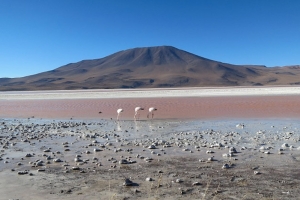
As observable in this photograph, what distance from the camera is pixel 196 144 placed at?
10.5m

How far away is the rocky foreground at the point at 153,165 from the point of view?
5.99 metres

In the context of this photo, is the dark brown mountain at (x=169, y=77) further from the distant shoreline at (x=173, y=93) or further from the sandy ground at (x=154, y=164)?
the sandy ground at (x=154, y=164)

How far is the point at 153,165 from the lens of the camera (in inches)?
313

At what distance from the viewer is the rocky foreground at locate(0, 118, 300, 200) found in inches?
236

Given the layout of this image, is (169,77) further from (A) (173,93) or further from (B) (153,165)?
(B) (153,165)

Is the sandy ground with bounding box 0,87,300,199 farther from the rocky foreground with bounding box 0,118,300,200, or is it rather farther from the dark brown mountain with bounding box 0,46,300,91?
the dark brown mountain with bounding box 0,46,300,91

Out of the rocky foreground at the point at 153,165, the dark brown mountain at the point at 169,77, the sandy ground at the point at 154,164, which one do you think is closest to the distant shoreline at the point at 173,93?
the rocky foreground at the point at 153,165

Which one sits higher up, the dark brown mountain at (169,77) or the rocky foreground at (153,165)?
the dark brown mountain at (169,77)

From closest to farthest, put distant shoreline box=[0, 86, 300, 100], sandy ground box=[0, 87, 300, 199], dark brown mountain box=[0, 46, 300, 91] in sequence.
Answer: sandy ground box=[0, 87, 300, 199] → distant shoreline box=[0, 86, 300, 100] → dark brown mountain box=[0, 46, 300, 91]

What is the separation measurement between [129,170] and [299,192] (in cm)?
357

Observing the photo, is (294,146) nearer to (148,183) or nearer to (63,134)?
(148,183)

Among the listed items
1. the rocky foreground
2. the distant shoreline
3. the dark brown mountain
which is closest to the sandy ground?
the rocky foreground

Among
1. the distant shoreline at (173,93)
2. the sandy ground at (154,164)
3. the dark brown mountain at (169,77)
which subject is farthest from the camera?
the dark brown mountain at (169,77)

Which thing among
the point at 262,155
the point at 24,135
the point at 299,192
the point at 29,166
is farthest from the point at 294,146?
the point at 24,135
